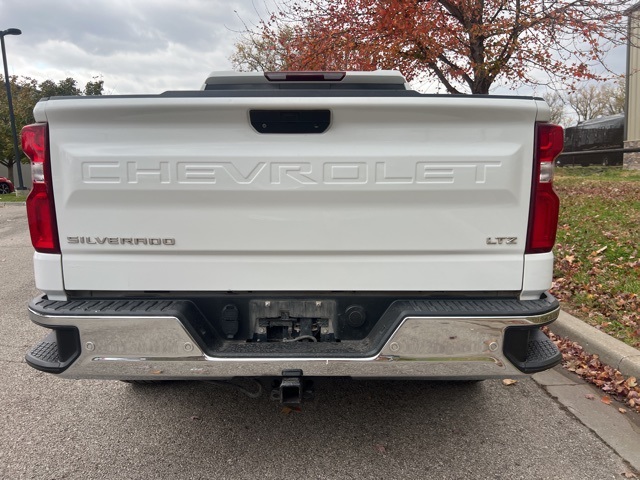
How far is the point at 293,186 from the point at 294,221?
0.17 m

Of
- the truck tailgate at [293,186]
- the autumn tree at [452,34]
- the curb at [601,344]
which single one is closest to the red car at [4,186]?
the autumn tree at [452,34]

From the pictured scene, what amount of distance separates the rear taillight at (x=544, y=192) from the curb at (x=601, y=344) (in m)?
1.87

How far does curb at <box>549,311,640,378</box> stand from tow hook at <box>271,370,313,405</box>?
2.50 meters

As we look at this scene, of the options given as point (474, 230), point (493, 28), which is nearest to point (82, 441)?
point (474, 230)

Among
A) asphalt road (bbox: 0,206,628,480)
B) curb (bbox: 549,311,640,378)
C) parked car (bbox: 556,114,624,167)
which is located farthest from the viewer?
parked car (bbox: 556,114,624,167)

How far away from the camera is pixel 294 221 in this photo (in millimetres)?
2371

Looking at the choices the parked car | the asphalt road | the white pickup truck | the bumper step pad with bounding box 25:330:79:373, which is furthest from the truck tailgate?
the parked car

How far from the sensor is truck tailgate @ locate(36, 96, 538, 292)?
91.0 inches

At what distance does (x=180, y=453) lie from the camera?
285cm

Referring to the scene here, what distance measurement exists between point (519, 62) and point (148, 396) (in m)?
7.78

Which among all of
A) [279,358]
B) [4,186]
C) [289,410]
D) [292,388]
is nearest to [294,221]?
[279,358]

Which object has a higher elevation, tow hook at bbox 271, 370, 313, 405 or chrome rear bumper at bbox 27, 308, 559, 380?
chrome rear bumper at bbox 27, 308, 559, 380

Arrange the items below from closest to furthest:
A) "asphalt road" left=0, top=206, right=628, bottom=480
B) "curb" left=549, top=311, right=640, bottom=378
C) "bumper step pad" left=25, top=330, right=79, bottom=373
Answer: "bumper step pad" left=25, top=330, right=79, bottom=373 → "asphalt road" left=0, top=206, right=628, bottom=480 → "curb" left=549, top=311, right=640, bottom=378

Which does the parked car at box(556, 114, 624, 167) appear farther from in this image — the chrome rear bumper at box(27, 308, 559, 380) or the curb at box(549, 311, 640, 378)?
the chrome rear bumper at box(27, 308, 559, 380)
